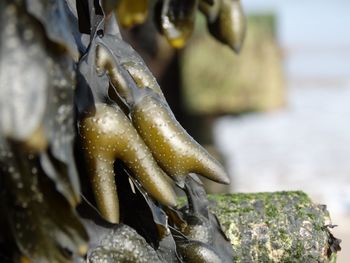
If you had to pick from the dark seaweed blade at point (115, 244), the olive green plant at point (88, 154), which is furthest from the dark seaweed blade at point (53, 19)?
the dark seaweed blade at point (115, 244)

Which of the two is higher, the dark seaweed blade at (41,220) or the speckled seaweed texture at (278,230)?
the dark seaweed blade at (41,220)

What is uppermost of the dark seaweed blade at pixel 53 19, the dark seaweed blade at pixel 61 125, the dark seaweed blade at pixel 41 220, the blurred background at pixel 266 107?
the dark seaweed blade at pixel 53 19

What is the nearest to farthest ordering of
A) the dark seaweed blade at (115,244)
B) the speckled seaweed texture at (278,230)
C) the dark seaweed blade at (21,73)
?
1. the dark seaweed blade at (21,73)
2. the dark seaweed blade at (115,244)
3. the speckled seaweed texture at (278,230)

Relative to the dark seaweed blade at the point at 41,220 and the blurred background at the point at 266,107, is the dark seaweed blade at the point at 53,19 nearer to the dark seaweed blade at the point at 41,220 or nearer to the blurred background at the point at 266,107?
the dark seaweed blade at the point at 41,220

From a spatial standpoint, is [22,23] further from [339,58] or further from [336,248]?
[339,58]

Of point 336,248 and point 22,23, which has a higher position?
point 22,23

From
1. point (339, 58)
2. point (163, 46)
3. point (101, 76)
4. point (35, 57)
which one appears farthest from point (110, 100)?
point (339, 58)
